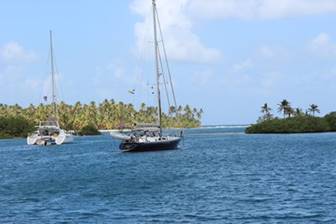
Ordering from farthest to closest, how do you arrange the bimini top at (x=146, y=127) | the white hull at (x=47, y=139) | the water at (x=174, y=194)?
the white hull at (x=47, y=139)
the bimini top at (x=146, y=127)
the water at (x=174, y=194)

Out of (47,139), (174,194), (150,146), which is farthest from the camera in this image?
(47,139)

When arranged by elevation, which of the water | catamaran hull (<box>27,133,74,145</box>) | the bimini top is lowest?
the water

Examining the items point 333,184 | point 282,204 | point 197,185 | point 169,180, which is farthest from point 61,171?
point 282,204

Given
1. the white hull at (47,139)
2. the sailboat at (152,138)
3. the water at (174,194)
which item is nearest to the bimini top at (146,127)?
the sailboat at (152,138)

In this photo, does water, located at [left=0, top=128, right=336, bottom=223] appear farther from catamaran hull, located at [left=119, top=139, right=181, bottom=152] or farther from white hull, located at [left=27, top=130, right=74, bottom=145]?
white hull, located at [left=27, top=130, right=74, bottom=145]

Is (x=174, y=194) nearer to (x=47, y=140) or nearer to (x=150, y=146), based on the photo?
(x=150, y=146)

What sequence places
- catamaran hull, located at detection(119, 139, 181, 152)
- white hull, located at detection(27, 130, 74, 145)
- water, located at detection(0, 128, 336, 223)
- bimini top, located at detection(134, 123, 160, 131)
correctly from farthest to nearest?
white hull, located at detection(27, 130, 74, 145)
bimini top, located at detection(134, 123, 160, 131)
catamaran hull, located at detection(119, 139, 181, 152)
water, located at detection(0, 128, 336, 223)

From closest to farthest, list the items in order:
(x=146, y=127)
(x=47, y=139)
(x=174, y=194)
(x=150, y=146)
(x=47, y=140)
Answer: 1. (x=174, y=194)
2. (x=150, y=146)
3. (x=146, y=127)
4. (x=47, y=139)
5. (x=47, y=140)

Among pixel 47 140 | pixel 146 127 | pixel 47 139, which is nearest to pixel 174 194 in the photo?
pixel 146 127

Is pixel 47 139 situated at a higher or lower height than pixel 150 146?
higher

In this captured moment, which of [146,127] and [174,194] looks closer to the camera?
[174,194]

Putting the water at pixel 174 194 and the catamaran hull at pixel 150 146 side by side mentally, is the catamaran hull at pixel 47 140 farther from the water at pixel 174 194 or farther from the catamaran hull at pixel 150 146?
the water at pixel 174 194

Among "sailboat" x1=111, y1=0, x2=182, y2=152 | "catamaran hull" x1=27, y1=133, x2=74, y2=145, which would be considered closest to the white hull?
"catamaran hull" x1=27, y1=133, x2=74, y2=145

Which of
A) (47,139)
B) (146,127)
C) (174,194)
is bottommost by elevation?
(174,194)
